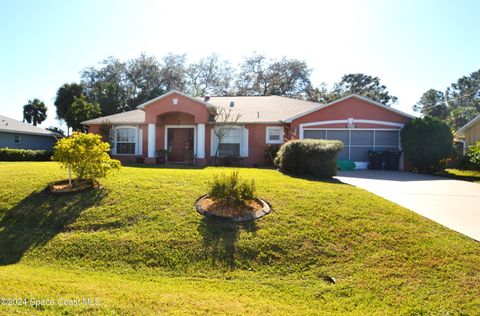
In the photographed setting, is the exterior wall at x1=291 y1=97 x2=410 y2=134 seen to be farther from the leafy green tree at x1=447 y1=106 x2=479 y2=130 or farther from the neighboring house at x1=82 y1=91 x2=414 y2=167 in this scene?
the leafy green tree at x1=447 y1=106 x2=479 y2=130

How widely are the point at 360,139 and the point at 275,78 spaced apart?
24.9m

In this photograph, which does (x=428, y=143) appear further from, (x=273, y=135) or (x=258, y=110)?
(x=258, y=110)

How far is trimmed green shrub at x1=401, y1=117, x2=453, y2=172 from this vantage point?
15344 mm

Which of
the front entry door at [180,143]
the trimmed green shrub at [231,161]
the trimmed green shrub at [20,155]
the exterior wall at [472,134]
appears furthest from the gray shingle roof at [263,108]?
the trimmed green shrub at [20,155]

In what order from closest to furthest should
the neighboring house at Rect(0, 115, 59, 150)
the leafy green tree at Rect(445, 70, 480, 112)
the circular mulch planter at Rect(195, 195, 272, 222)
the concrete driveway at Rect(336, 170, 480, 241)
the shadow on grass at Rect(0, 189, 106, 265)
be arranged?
1. the shadow on grass at Rect(0, 189, 106, 265)
2. the circular mulch planter at Rect(195, 195, 272, 222)
3. the concrete driveway at Rect(336, 170, 480, 241)
4. the neighboring house at Rect(0, 115, 59, 150)
5. the leafy green tree at Rect(445, 70, 480, 112)

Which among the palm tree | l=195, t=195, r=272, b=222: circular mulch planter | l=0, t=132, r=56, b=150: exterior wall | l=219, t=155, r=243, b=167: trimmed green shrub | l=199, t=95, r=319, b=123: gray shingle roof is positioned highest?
the palm tree

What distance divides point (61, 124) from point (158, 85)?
14.1 meters

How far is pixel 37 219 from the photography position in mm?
6723

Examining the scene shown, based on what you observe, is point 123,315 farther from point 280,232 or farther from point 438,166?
point 438,166

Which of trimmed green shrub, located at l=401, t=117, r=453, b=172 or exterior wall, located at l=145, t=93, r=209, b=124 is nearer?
trimmed green shrub, located at l=401, t=117, r=453, b=172

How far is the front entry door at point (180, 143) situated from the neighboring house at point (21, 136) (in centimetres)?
1037

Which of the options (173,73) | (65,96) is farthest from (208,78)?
(65,96)

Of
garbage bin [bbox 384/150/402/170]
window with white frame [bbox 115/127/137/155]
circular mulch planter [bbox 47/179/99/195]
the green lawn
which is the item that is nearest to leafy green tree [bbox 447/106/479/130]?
garbage bin [bbox 384/150/402/170]

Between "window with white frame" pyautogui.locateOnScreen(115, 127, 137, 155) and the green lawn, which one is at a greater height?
"window with white frame" pyautogui.locateOnScreen(115, 127, 137, 155)
